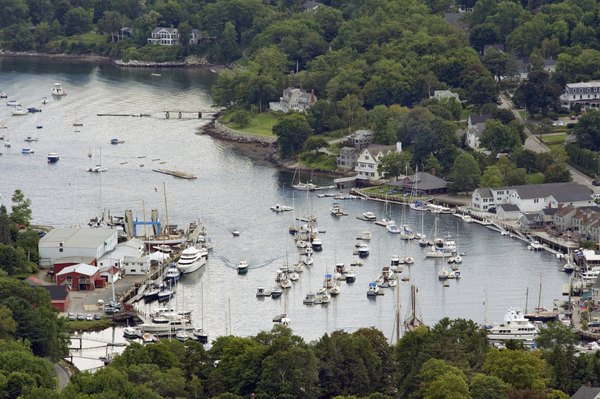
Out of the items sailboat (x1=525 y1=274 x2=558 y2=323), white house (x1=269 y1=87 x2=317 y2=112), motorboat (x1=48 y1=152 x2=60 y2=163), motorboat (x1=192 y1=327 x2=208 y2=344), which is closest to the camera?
motorboat (x1=192 y1=327 x2=208 y2=344)

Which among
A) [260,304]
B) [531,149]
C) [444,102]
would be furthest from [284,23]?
[260,304]

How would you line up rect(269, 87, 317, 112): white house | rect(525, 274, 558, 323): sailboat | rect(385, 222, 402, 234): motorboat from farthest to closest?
rect(269, 87, 317, 112): white house, rect(385, 222, 402, 234): motorboat, rect(525, 274, 558, 323): sailboat

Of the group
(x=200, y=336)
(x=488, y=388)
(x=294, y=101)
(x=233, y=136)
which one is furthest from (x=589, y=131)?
(x=488, y=388)

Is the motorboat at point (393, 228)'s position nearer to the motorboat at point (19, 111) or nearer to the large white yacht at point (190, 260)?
the large white yacht at point (190, 260)

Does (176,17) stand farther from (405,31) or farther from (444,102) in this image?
(444,102)

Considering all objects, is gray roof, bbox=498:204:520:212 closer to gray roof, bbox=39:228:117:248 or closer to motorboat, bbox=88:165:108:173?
gray roof, bbox=39:228:117:248

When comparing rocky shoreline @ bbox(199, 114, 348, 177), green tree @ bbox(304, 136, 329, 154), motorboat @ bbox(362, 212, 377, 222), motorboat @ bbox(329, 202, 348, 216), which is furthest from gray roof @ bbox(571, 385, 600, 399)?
green tree @ bbox(304, 136, 329, 154)

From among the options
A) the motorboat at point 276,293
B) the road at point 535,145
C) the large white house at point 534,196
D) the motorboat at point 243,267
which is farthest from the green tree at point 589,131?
the motorboat at point 276,293

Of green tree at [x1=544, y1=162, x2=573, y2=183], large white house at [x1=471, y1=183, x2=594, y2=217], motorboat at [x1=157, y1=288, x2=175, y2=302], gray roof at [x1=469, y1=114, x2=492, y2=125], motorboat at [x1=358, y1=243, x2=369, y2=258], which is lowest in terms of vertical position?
motorboat at [x1=157, y1=288, x2=175, y2=302]
